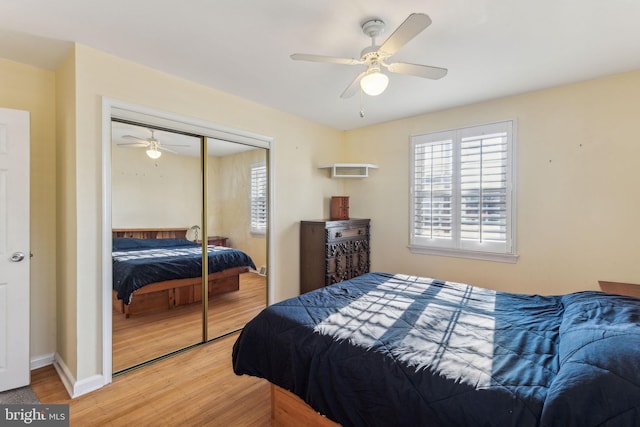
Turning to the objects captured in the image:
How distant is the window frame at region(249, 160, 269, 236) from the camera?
342cm

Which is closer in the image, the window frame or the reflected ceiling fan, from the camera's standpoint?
the reflected ceiling fan

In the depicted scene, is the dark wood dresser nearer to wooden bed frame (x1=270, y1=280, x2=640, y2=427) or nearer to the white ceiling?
the white ceiling

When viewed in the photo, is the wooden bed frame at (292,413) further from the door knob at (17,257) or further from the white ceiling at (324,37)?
the white ceiling at (324,37)

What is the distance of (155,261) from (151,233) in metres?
0.28

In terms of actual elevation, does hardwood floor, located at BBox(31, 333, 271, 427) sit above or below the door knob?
below

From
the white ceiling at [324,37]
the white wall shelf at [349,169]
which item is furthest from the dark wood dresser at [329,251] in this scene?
the white ceiling at [324,37]

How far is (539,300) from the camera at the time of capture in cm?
210

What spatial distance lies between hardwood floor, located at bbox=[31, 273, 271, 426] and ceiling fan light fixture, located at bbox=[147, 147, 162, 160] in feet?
4.62

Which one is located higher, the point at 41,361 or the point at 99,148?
the point at 99,148

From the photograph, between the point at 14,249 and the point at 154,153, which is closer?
the point at 14,249

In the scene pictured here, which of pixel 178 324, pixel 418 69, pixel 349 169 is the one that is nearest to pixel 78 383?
pixel 178 324

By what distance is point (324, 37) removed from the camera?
203 cm

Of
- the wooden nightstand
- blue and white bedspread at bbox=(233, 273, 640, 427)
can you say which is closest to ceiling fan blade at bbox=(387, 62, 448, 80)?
blue and white bedspread at bbox=(233, 273, 640, 427)

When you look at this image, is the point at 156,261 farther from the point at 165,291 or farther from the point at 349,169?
the point at 349,169
